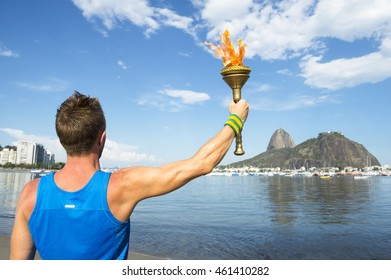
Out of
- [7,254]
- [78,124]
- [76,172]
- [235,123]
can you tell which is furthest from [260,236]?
[78,124]

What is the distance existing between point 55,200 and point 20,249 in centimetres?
64

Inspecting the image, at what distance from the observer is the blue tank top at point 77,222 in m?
2.00

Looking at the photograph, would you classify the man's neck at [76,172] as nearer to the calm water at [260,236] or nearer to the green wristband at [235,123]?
the green wristband at [235,123]

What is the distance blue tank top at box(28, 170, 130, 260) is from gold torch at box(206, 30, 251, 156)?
4.86 ft

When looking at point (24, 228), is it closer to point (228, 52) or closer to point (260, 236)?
point (228, 52)

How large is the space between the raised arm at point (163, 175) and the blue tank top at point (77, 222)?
11cm

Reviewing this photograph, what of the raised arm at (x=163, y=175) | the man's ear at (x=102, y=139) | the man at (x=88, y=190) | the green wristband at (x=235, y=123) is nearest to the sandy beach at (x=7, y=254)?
the man at (x=88, y=190)

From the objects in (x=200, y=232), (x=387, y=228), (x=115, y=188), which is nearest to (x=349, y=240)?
(x=387, y=228)

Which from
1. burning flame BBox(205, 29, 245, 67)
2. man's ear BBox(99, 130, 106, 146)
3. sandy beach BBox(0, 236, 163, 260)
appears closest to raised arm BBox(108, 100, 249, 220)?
man's ear BBox(99, 130, 106, 146)

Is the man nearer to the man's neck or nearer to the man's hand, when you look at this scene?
the man's neck

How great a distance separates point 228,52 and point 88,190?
6.97 ft

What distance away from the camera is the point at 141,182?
2002mm
